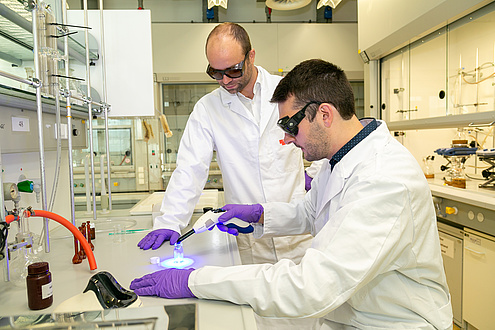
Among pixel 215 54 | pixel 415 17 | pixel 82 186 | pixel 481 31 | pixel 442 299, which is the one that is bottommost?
pixel 442 299

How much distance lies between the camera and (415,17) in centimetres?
234

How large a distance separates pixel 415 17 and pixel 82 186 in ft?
8.09

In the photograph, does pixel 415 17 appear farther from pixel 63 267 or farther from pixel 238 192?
pixel 63 267

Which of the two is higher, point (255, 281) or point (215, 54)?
point (215, 54)

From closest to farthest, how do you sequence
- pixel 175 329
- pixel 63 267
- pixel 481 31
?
pixel 175 329, pixel 63 267, pixel 481 31

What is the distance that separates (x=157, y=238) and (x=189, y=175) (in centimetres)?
35

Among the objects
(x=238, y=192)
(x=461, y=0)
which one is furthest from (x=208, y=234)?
(x=461, y=0)

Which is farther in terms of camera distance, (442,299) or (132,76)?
(132,76)

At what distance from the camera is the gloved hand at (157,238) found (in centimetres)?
122

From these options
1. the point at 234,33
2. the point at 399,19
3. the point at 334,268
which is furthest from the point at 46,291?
the point at 399,19

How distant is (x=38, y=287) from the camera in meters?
0.77

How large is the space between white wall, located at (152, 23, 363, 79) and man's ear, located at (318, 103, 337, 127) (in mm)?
2846

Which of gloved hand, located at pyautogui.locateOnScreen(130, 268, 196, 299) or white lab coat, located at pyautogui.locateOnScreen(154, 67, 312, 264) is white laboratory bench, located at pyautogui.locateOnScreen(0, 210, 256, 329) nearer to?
gloved hand, located at pyautogui.locateOnScreen(130, 268, 196, 299)

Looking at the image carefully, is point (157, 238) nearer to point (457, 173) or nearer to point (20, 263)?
point (20, 263)
